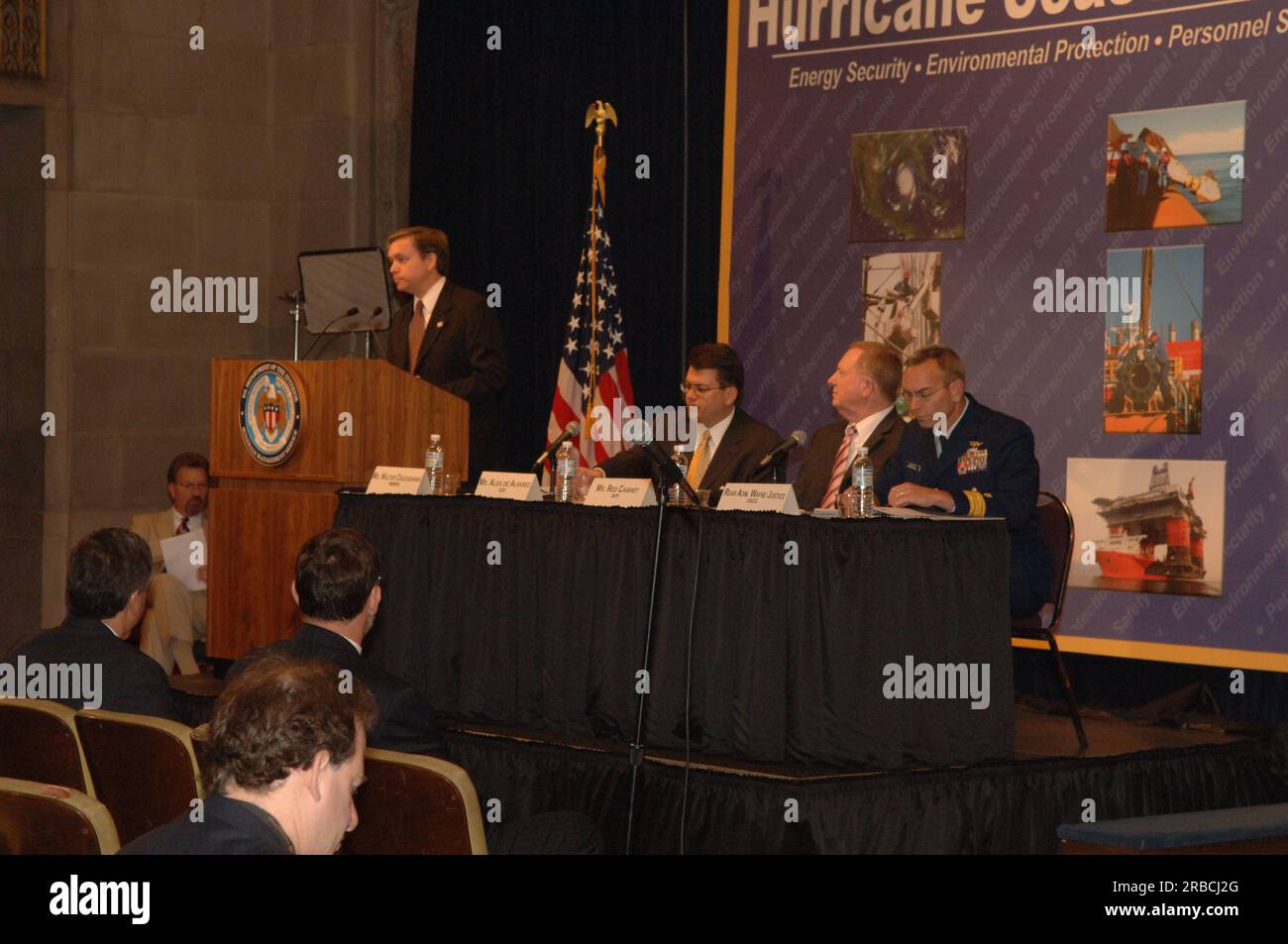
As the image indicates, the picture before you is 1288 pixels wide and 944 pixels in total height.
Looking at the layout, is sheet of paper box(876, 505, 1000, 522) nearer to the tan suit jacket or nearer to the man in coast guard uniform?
the man in coast guard uniform

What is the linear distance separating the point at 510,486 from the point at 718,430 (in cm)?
96

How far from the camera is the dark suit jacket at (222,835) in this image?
6.50 feet

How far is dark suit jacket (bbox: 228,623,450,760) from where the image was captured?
11.5ft

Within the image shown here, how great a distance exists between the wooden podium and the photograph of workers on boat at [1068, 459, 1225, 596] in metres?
2.29

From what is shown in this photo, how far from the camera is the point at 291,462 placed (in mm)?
5867

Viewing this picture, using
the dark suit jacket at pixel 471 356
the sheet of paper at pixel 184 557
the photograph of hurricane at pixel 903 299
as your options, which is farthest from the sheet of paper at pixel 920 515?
the sheet of paper at pixel 184 557

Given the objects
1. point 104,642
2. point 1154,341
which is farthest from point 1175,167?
point 104,642

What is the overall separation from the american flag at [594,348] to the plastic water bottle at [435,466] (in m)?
1.96

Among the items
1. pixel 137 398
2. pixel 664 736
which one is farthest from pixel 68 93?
pixel 664 736

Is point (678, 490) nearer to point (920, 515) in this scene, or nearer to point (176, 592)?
point (920, 515)
